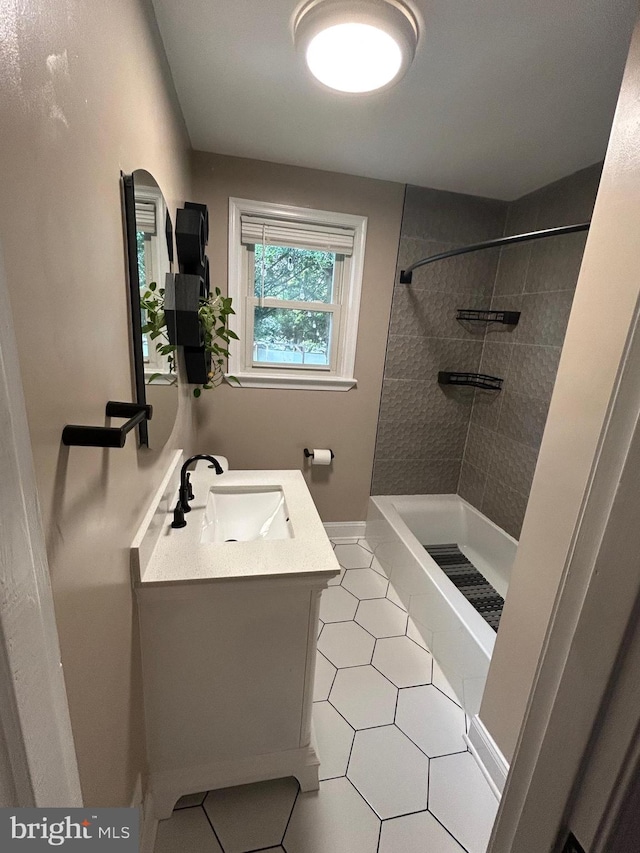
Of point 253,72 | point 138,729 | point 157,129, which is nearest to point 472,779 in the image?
point 138,729

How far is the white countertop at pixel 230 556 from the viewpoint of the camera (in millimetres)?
993

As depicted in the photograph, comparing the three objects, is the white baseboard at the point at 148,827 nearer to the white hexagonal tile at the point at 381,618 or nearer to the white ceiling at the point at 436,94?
the white hexagonal tile at the point at 381,618

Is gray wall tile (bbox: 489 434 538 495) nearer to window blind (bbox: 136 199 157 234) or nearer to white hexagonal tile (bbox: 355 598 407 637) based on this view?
white hexagonal tile (bbox: 355 598 407 637)

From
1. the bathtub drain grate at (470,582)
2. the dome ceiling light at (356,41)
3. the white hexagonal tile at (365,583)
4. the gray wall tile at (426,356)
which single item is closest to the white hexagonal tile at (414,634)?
the white hexagonal tile at (365,583)

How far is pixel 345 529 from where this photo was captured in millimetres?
2664

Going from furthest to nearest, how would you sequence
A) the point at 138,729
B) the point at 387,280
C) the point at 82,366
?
1. the point at 387,280
2. the point at 138,729
3. the point at 82,366

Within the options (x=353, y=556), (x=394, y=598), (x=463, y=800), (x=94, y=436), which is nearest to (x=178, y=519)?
(x=94, y=436)

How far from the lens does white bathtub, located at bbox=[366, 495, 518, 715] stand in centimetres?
150

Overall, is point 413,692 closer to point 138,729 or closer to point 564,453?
point 138,729

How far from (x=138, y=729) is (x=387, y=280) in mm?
2366

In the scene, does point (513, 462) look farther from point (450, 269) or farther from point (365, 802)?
point (365, 802)

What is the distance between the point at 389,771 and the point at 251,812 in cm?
49

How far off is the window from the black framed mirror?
33.2 inches

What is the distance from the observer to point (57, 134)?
0.52m
